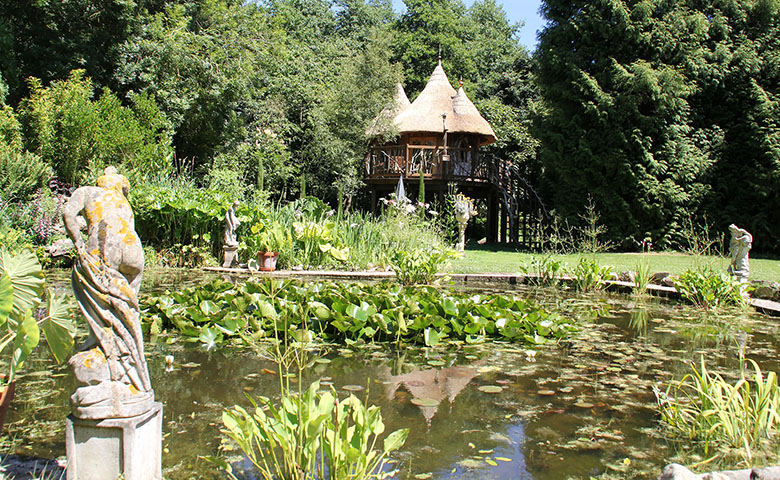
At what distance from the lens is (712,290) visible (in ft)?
22.2

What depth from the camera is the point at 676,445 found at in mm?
2723

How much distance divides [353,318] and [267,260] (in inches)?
206

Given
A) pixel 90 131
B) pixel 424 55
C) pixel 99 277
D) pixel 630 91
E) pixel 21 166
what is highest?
pixel 424 55

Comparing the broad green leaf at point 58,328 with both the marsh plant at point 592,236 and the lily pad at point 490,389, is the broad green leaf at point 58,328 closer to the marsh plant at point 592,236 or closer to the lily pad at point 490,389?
the lily pad at point 490,389

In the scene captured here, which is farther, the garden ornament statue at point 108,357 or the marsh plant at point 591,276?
the marsh plant at point 591,276

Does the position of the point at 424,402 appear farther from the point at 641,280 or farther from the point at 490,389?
the point at 641,280

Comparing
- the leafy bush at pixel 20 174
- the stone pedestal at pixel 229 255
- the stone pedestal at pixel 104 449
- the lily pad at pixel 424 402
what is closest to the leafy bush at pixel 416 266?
the stone pedestal at pixel 229 255

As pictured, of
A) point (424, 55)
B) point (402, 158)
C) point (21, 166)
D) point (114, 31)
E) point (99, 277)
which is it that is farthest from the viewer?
point (424, 55)

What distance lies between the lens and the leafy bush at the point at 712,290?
672cm

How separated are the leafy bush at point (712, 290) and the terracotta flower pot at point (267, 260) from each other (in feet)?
20.1

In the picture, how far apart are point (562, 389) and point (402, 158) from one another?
1747cm

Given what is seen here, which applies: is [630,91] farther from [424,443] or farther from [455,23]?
[455,23]

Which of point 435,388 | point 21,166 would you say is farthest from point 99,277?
point 21,166

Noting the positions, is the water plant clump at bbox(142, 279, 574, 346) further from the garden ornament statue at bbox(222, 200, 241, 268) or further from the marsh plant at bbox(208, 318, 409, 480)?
the garden ornament statue at bbox(222, 200, 241, 268)
